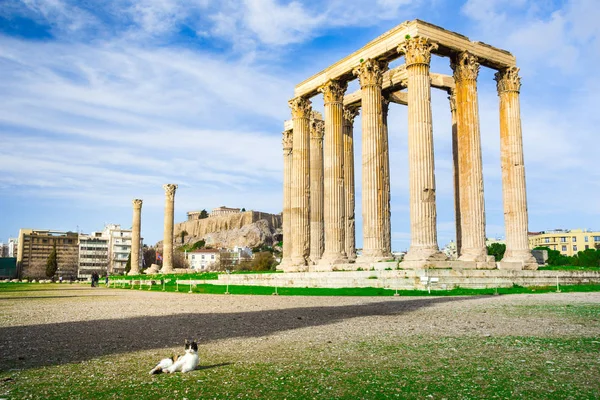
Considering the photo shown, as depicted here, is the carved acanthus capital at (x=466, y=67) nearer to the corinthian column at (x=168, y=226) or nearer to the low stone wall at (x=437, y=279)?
the low stone wall at (x=437, y=279)

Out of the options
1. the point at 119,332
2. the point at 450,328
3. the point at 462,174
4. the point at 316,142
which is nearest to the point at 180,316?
the point at 119,332

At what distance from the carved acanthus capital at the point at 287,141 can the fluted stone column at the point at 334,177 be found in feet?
34.7

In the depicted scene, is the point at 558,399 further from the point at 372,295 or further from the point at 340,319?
the point at 372,295

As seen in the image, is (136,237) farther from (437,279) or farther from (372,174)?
(437,279)

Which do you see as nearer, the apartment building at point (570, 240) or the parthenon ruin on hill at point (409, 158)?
the parthenon ruin on hill at point (409, 158)

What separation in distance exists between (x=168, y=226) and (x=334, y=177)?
46.1m

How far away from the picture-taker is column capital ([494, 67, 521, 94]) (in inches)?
1368

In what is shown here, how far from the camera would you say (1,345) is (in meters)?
9.63

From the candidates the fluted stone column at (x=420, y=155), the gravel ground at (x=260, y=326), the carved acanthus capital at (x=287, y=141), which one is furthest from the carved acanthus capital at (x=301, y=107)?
the gravel ground at (x=260, y=326)

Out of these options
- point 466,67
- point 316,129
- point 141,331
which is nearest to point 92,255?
point 316,129

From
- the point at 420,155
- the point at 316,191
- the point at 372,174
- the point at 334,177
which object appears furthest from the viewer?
the point at 316,191

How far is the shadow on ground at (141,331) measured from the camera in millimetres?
8562

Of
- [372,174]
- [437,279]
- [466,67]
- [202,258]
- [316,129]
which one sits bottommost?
[437,279]

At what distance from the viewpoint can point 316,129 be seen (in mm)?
43719
